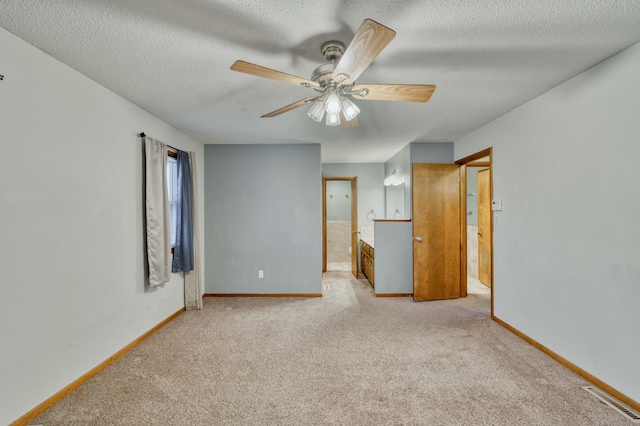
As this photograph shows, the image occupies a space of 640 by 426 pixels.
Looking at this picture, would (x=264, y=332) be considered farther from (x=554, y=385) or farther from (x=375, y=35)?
(x=375, y=35)

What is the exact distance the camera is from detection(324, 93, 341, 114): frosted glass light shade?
1.78 m

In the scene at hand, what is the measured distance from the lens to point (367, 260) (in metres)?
5.23

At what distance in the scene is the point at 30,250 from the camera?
1.77 metres

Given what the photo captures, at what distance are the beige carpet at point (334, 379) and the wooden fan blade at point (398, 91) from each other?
2032 mm

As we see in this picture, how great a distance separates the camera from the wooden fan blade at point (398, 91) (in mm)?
1714

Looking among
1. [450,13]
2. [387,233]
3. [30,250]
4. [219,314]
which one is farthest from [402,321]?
[30,250]

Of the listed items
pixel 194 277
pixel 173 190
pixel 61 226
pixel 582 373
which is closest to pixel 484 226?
pixel 582 373

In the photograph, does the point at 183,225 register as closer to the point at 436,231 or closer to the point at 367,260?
the point at 367,260

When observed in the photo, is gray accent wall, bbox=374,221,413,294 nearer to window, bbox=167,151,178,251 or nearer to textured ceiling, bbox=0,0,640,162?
textured ceiling, bbox=0,0,640,162

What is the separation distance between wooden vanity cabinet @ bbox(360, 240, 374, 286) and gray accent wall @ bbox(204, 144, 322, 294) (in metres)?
1.08

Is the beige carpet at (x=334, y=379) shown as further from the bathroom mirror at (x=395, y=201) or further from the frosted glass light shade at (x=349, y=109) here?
the bathroom mirror at (x=395, y=201)

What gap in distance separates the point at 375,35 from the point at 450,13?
588mm

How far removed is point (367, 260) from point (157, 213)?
3568 mm

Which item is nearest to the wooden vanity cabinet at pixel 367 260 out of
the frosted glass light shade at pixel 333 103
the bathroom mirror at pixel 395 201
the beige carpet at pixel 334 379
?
the bathroom mirror at pixel 395 201
